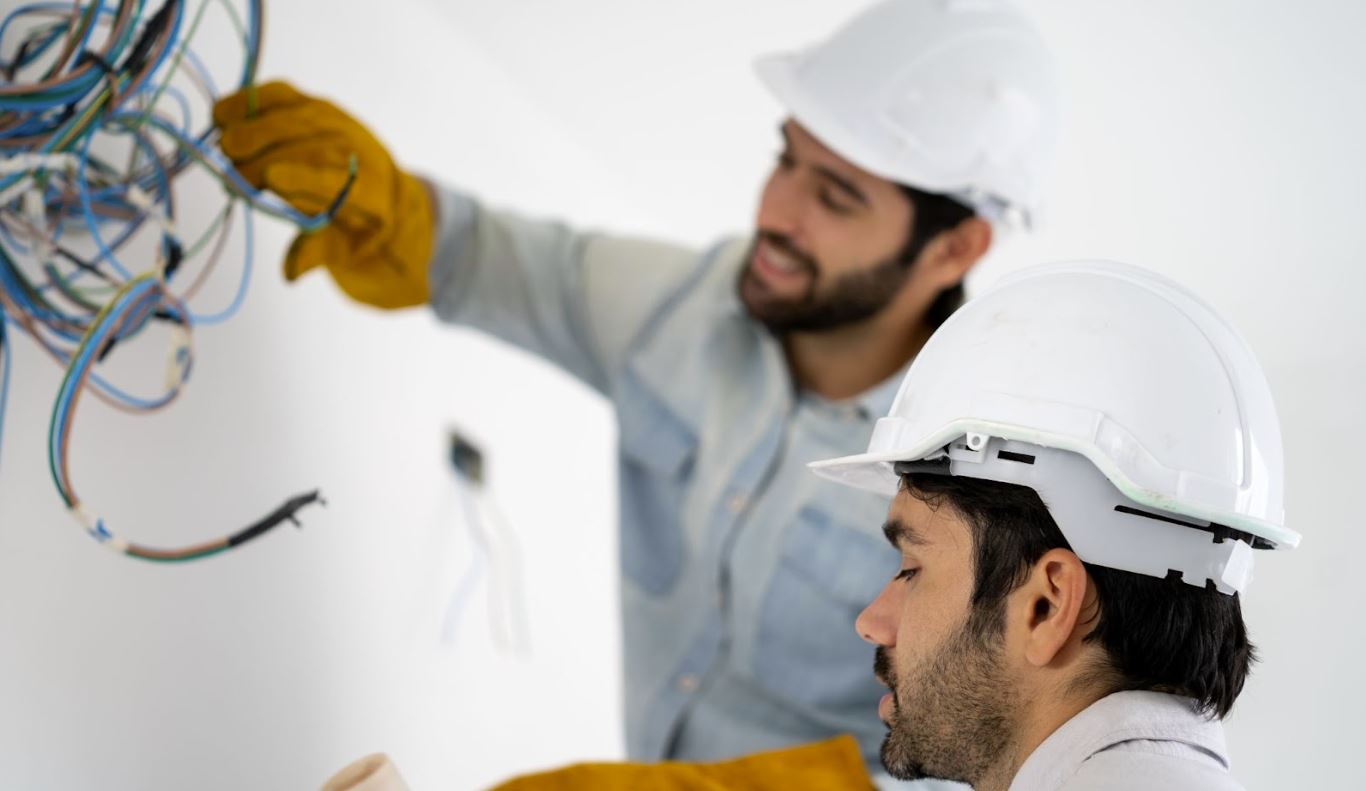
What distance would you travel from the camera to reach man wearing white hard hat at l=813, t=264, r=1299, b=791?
3.10 feet

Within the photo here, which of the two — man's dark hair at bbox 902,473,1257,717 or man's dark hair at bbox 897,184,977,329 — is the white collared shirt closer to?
man's dark hair at bbox 902,473,1257,717

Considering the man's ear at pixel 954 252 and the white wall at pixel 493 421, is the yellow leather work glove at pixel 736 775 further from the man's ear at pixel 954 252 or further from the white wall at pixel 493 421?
the man's ear at pixel 954 252

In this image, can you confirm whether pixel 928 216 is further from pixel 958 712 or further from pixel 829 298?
pixel 958 712

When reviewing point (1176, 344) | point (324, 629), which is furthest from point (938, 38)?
point (324, 629)

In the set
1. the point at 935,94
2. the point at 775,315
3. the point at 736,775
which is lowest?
the point at 736,775

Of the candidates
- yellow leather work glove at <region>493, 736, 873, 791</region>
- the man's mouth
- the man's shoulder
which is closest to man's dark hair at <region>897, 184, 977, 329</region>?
the man's mouth

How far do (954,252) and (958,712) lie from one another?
3.17 feet

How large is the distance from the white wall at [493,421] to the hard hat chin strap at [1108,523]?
915mm

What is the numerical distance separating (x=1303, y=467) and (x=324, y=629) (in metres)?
1.43

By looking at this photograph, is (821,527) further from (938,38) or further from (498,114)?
(498,114)

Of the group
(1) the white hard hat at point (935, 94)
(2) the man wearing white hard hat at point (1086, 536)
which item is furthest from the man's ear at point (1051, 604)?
(1) the white hard hat at point (935, 94)

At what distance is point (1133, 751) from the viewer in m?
0.90

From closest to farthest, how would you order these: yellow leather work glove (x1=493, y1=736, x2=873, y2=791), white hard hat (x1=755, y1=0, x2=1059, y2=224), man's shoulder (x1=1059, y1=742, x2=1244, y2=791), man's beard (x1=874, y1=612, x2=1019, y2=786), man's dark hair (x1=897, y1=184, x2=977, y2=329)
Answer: man's shoulder (x1=1059, y1=742, x2=1244, y2=791)
man's beard (x1=874, y1=612, x2=1019, y2=786)
yellow leather work glove (x1=493, y1=736, x2=873, y2=791)
white hard hat (x1=755, y1=0, x2=1059, y2=224)
man's dark hair (x1=897, y1=184, x2=977, y2=329)

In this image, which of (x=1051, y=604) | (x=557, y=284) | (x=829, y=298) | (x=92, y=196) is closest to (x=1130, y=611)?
(x=1051, y=604)
